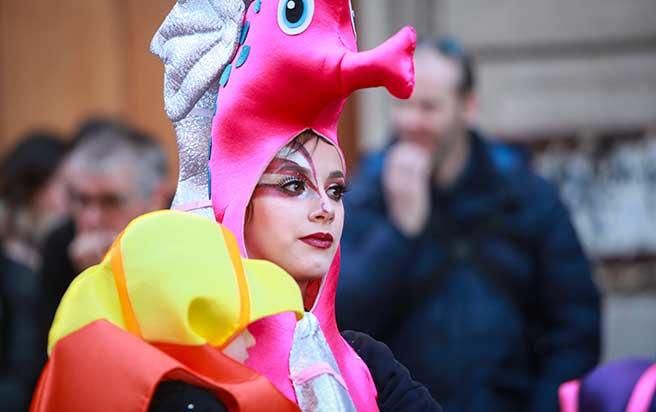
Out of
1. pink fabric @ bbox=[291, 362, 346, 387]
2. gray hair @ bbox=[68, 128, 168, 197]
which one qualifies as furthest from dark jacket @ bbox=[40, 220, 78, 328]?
pink fabric @ bbox=[291, 362, 346, 387]

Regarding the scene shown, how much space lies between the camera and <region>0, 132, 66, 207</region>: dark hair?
6.98 m

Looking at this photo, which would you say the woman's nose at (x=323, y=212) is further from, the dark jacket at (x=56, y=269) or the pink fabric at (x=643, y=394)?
the dark jacket at (x=56, y=269)

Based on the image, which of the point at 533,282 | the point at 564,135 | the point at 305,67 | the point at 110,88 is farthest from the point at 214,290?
the point at 110,88

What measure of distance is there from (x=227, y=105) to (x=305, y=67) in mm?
167

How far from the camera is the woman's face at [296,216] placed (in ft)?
10.2

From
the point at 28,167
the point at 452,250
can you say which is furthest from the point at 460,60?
the point at 28,167

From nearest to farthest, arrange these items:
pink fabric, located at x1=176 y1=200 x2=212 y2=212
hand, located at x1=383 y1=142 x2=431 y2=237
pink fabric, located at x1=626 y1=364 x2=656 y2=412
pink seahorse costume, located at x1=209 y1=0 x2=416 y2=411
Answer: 1. pink seahorse costume, located at x1=209 y1=0 x2=416 y2=411
2. pink fabric, located at x1=176 y1=200 x2=212 y2=212
3. pink fabric, located at x1=626 y1=364 x2=656 y2=412
4. hand, located at x1=383 y1=142 x2=431 y2=237

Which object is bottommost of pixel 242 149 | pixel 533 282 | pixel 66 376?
pixel 533 282

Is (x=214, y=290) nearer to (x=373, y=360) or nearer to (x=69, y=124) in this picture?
(x=373, y=360)

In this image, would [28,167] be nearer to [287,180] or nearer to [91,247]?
[91,247]

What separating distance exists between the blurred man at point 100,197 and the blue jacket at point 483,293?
0.77m

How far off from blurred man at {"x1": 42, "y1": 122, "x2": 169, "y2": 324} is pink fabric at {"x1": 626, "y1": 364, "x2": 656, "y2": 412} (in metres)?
2.21

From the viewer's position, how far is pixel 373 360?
3277 mm

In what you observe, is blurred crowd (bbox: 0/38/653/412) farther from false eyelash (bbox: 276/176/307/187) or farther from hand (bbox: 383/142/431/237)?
false eyelash (bbox: 276/176/307/187)
